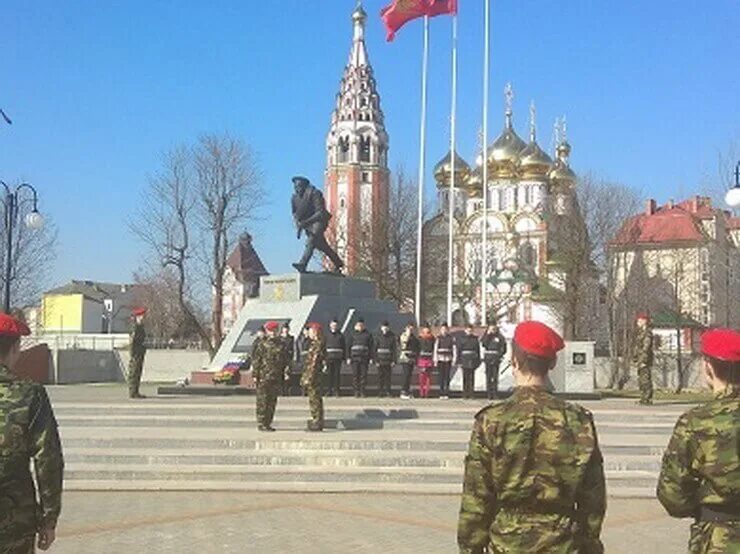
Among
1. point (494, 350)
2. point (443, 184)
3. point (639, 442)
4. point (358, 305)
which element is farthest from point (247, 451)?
point (443, 184)

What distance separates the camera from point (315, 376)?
14.6 m

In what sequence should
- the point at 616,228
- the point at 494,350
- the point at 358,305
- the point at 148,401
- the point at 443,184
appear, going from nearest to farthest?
the point at 148,401 < the point at 494,350 < the point at 358,305 < the point at 616,228 < the point at 443,184

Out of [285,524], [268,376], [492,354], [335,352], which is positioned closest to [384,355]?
[335,352]

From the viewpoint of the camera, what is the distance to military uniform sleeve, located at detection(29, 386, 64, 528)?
489cm

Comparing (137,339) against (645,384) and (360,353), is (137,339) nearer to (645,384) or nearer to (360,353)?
(360,353)

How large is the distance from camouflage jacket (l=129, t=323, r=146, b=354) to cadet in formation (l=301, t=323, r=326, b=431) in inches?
195

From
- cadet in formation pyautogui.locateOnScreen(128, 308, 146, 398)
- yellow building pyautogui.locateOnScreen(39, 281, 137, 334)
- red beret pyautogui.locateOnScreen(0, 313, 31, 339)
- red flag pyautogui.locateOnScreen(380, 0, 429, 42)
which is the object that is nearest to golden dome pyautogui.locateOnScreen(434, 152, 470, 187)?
yellow building pyautogui.locateOnScreen(39, 281, 137, 334)

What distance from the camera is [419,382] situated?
837 inches

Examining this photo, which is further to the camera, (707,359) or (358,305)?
(358,305)

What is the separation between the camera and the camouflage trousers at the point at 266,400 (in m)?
14.7

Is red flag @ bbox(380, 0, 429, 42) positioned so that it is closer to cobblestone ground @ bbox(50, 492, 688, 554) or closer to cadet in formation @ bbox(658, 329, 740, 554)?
cobblestone ground @ bbox(50, 492, 688, 554)

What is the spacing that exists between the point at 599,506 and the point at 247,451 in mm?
9931

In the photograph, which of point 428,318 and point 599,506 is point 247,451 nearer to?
point 599,506

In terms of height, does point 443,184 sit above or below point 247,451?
above
